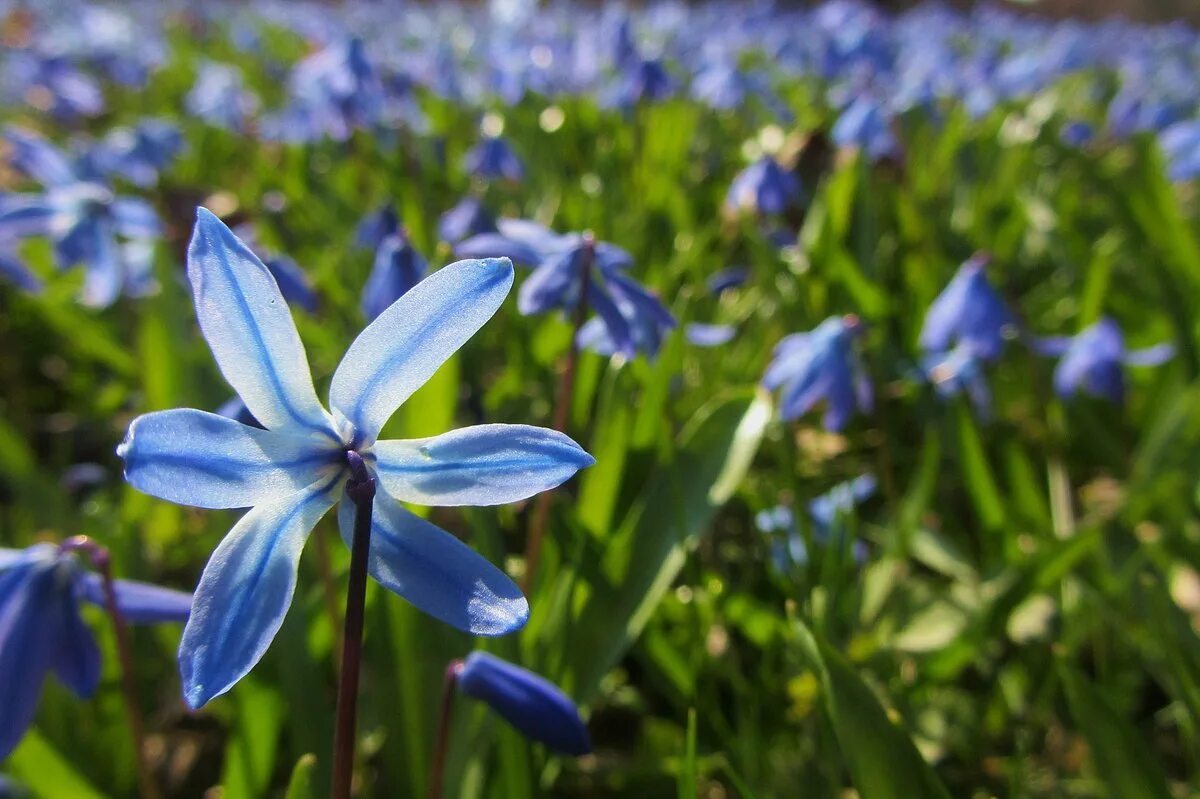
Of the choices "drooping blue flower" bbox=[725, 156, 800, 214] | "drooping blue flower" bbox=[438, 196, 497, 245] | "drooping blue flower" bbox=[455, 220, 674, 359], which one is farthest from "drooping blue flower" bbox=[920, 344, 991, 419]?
"drooping blue flower" bbox=[438, 196, 497, 245]

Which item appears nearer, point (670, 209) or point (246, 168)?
point (670, 209)

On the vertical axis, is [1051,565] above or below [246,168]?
above

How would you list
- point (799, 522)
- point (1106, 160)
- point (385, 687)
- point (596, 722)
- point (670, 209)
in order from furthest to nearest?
point (1106, 160), point (670, 209), point (596, 722), point (799, 522), point (385, 687)

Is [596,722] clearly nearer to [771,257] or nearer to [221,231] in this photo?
[771,257]

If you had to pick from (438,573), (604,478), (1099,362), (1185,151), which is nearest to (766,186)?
(1099,362)

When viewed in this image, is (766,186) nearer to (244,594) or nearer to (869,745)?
(869,745)

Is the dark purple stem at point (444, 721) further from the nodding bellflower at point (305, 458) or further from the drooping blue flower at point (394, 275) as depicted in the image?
the drooping blue flower at point (394, 275)

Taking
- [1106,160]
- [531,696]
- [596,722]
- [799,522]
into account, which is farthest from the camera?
[1106,160]

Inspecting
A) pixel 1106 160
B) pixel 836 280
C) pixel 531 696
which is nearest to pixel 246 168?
pixel 836 280
